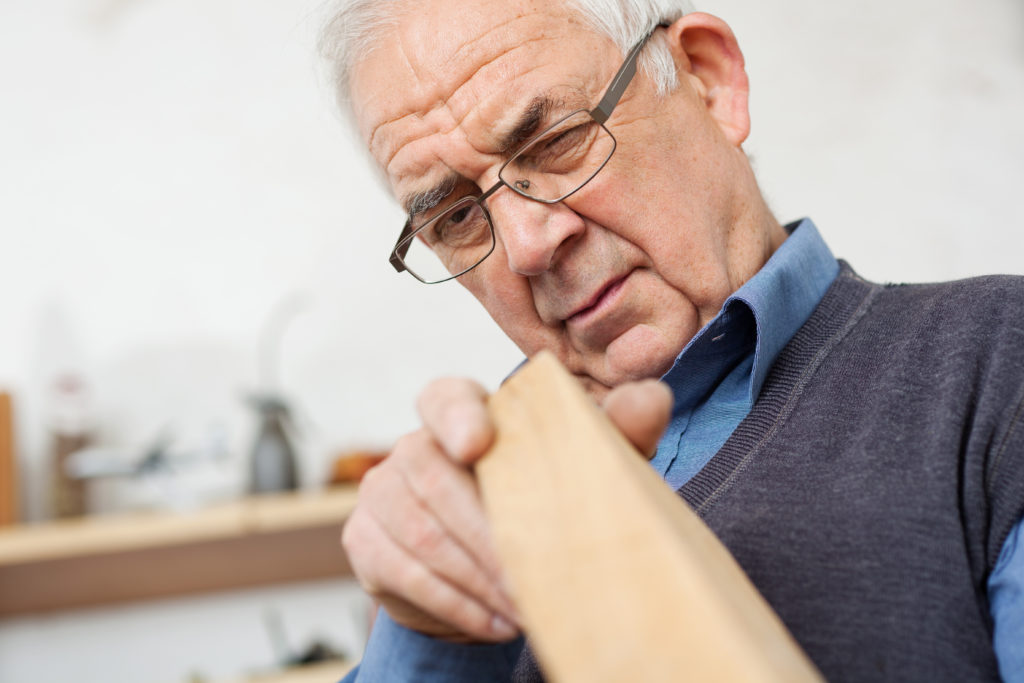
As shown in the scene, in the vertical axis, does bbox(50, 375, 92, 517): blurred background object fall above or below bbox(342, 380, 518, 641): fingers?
above

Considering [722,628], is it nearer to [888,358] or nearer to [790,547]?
[790,547]

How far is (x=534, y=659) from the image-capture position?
2.40 feet

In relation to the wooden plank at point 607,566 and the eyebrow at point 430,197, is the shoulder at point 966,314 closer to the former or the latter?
the wooden plank at point 607,566

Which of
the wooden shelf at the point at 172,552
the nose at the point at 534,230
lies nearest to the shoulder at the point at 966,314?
the nose at the point at 534,230

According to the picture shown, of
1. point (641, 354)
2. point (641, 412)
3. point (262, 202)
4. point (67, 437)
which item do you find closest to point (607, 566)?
point (641, 412)

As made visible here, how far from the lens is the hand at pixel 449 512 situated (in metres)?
0.47

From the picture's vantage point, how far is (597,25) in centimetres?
93

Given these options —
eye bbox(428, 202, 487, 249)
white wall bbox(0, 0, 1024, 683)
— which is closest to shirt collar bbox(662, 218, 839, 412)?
eye bbox(428, 202, 487, 249)

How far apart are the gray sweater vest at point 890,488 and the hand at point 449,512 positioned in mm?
203

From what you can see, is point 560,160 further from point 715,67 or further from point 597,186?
point 715,67

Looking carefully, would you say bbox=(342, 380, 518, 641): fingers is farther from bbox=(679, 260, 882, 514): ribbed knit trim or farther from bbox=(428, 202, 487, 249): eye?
bbox=(428, 202, 487, 249): eye

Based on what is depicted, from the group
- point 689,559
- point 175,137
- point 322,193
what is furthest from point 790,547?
point 175,137

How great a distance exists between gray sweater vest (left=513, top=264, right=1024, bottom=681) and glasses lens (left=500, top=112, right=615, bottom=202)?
310 millimetres

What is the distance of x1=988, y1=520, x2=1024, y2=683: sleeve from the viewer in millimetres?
548
